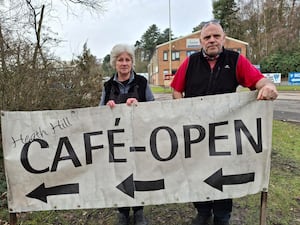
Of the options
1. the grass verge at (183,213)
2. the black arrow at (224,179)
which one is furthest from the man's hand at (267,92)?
the grass verge at (183,213)

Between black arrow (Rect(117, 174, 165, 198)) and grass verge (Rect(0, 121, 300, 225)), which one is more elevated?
black arrow (Rect(117, 174, 165, 198))

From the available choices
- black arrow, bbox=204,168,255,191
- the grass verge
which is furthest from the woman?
black arrow, bbox=204,168,255,191

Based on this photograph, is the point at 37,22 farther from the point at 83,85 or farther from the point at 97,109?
the point at 97,109

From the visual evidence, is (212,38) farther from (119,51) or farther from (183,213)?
(183,213)

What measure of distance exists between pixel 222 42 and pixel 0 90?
10.7 ft

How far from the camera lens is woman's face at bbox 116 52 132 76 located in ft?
8.76

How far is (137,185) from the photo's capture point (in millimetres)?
2383

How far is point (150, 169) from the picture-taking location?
2.38m

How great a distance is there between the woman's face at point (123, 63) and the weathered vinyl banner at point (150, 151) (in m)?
0.44

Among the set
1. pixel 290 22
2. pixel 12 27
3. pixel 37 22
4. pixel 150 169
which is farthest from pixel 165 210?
pixel 290 22

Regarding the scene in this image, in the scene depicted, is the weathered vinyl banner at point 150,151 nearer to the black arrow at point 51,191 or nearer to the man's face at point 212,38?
the black arrow at point 51,191

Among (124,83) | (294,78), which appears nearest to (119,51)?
(124,83)

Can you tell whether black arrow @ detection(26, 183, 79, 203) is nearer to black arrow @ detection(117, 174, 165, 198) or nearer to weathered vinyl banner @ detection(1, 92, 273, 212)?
weathered vinyl banner @ detection(1, 92, 273, 212)

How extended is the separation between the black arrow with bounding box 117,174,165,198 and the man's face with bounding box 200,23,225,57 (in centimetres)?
116
